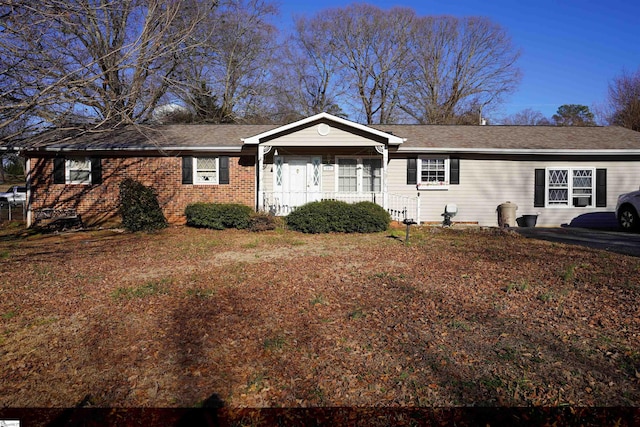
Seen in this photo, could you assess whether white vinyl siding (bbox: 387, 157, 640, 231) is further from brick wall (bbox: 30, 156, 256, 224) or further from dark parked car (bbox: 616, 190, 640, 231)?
brick wall (bbox: 30, 156, 256, 224)

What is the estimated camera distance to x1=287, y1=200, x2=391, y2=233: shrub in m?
11.4

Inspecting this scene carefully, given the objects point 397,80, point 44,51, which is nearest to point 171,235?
point 44,51

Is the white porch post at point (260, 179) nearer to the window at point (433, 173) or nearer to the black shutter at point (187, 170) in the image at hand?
the black shutter at point (187, 170)

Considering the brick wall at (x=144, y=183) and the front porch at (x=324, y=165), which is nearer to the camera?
the front porch at (x=324, y=165)

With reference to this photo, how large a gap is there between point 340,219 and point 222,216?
3568mm

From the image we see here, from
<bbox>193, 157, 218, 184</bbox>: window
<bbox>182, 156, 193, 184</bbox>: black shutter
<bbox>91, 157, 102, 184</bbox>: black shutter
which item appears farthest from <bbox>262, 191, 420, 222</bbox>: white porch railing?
<bbox>91, 157, 102, 184</bbox>: black shutter

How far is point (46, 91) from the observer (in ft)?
22.0

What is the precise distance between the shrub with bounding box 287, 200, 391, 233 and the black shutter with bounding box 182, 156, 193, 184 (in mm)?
4930

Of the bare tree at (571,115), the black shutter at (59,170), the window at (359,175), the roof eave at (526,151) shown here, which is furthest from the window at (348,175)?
the bare tree at (571,115)

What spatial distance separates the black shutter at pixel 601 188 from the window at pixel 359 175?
24.9 ft

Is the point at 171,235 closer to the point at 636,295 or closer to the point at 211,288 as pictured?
the point at 211,288

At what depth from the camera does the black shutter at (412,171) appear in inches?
565

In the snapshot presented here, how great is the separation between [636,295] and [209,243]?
8211 millimetres

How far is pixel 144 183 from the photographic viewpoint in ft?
46.9
